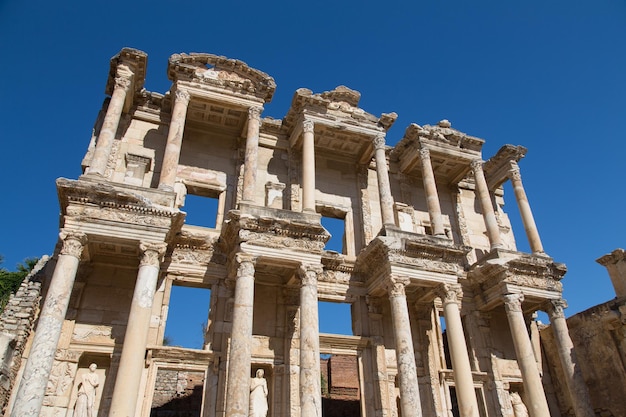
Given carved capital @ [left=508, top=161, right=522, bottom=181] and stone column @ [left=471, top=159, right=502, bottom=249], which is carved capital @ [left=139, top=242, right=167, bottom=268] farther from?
carved capital @ [left=508, top=161, right=522, bottom=181]

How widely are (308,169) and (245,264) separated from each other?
175 inches

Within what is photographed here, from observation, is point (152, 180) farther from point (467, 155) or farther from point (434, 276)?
point (467, 155)

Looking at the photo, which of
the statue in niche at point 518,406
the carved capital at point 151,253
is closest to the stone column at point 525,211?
the statue in niche at point 518,406

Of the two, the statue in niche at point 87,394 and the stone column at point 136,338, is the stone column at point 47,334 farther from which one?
the statue in niche at point 87,394

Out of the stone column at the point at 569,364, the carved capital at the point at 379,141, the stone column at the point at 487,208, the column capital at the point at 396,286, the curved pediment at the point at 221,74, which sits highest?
the curved pediment at the point at 221,74

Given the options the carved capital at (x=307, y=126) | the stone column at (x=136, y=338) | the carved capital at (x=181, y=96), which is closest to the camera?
the stone column at (x=136, y=338)

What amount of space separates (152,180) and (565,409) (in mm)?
16171

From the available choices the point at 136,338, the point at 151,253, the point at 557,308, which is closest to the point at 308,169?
the point at 151,253

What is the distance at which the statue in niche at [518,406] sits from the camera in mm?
16125

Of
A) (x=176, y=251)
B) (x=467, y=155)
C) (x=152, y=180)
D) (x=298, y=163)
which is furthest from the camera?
(x=467, y=155)

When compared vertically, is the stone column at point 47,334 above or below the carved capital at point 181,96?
below

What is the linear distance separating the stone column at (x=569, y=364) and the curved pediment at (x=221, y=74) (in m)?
12.4

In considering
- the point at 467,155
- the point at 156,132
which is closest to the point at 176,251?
the point at 156,132

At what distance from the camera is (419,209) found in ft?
64.6
